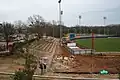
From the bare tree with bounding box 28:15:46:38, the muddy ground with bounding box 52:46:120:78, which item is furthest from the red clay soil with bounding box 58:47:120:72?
the bare tree with bounding box 28:15:46:38

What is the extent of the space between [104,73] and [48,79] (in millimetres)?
5695

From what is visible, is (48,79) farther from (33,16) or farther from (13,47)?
(33,16)

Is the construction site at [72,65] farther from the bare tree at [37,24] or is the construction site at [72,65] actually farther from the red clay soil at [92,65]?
the bare tree at [37,24]

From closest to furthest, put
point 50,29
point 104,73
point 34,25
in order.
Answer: point 104,73 < point 34,25 < point 50,29

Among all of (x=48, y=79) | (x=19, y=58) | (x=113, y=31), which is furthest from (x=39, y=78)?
(x=113, y=31)

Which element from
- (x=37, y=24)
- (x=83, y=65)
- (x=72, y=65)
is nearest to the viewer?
(x=72, y=65)

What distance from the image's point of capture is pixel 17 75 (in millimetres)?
7180

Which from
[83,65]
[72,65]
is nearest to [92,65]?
[83,65]

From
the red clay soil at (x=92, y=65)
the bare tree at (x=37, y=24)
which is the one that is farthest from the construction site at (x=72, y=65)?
the bare tree at (x=37, y=24)

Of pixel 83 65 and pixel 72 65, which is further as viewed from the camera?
pixel 83 65

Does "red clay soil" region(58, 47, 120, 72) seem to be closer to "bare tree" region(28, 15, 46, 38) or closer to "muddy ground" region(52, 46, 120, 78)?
"muddy ground" region(52, 46, 120, 78)

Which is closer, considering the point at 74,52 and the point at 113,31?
the point at 74,52

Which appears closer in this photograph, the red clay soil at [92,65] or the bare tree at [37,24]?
the red clay soil at [92,65]

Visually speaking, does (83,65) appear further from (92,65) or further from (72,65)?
(72,65)
